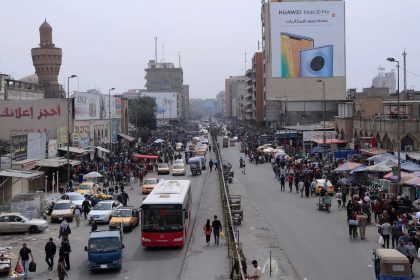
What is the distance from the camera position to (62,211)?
3002cm

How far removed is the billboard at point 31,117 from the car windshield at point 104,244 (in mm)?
33509

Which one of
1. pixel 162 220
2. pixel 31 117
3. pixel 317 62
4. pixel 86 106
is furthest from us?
pixel 317 62

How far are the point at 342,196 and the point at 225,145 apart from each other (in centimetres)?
6749

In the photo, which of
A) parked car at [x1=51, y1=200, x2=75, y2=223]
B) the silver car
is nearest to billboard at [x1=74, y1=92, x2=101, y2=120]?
parked car at [x1=51, y1=200, x2=75, y2=223]

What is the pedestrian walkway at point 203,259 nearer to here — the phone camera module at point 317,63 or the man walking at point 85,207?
the man walking at point 85,207

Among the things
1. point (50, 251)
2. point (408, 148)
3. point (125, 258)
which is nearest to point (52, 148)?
point (408, 148)

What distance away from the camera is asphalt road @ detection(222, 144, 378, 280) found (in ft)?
60.9

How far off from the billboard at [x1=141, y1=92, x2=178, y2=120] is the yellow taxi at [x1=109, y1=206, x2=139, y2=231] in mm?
151069

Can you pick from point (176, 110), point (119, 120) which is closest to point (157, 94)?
point (176, 110)

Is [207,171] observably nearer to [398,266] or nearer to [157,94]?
[398,266]

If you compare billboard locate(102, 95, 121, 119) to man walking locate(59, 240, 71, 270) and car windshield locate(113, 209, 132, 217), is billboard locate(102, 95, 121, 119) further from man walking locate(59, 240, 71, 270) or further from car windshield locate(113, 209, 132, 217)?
man walking locate(59, 240, 71, 270)

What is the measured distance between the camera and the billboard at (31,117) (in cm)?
5116

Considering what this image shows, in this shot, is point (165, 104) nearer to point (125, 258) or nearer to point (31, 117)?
point (31, 117)

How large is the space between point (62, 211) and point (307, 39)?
72872mm
